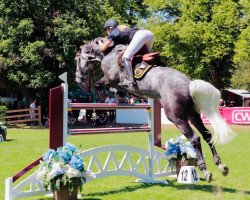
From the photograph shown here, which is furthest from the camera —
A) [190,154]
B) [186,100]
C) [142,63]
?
[190,154]

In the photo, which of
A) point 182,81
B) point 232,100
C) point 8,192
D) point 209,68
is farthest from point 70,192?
point 232,100

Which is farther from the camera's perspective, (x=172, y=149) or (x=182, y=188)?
(x=172, y=149)

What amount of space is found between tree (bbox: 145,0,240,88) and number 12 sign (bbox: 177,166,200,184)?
22836 millimetres

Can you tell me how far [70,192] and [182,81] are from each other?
2.00 meters

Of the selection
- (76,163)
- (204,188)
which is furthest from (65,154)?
(204,188)

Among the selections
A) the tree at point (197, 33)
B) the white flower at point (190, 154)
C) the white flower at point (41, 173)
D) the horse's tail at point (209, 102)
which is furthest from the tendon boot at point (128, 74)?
the tree at point (197, 33)

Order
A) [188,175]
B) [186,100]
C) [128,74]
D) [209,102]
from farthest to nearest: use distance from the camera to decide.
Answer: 1. [188,175]
2. [128,74]
3. [186,100]
4. [209,102]

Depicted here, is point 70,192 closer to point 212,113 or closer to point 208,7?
point 212,113

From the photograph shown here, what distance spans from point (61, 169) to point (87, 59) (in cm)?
202

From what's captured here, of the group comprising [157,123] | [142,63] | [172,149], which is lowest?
[172,149]

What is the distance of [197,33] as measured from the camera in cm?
2984

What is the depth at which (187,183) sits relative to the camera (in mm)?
7457

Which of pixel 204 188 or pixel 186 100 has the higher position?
pixel 186 100

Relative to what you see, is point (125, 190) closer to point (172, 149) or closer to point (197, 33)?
point (172, 149)
